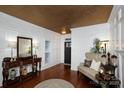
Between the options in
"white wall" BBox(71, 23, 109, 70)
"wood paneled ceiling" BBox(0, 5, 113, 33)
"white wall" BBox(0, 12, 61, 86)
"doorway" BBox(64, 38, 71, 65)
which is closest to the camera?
"wood paneled ceiling" BBox(0, 5, 113, 33)

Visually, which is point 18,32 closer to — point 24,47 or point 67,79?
point 24,47

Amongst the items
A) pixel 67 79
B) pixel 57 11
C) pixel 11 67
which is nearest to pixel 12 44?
pixel 11 67

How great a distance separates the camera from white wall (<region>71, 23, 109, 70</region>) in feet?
20.0

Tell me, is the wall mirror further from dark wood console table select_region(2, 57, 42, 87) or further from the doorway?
the doorway

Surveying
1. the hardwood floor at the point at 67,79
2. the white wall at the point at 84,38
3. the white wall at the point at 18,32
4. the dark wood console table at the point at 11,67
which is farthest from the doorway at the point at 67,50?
the dark wood console table at the point at 11,67

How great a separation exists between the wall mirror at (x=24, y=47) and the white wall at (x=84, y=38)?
2619 millimetres

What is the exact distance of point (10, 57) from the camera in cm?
456

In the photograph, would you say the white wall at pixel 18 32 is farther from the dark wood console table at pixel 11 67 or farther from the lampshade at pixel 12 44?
the dark wood console table at pixel 11 67

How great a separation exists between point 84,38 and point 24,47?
3238 millimetres

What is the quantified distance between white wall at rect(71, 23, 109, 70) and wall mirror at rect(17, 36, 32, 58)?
8.59 feet

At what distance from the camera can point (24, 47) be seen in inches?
210

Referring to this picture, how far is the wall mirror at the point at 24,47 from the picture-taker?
5.00 metres

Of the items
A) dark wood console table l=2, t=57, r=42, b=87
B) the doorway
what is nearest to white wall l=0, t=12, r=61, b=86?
dark wood console table l=2, t=57, r=42, b=87
